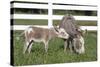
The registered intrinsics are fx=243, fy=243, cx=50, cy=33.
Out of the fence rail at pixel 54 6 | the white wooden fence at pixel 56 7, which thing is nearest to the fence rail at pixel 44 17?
the white wooden fence at pixel 56 7

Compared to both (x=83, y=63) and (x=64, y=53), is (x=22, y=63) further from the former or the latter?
(x=83, y=63)

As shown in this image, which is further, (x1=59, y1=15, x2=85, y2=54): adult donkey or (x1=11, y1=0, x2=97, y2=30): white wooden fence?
(x1=59, y1=15, x2=85, y2=54): adult donkey

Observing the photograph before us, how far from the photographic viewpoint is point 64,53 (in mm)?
3266

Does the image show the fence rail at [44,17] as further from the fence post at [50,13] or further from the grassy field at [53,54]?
the grassy field at [53,54]

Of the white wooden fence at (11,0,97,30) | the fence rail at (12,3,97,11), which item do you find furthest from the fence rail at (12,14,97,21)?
the fence rail at (12,3,97,11)

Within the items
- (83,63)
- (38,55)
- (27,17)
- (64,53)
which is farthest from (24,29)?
(83,63)

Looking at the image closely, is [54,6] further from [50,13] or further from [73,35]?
[73,35]

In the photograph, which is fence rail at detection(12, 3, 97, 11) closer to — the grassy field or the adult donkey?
the adult donkey

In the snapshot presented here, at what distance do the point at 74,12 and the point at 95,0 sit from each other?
14.6 inches

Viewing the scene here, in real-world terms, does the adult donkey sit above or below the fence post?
below

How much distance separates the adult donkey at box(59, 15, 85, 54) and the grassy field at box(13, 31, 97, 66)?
7cm

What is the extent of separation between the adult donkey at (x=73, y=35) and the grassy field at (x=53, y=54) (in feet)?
0.22

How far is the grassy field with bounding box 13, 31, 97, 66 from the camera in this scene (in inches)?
119
